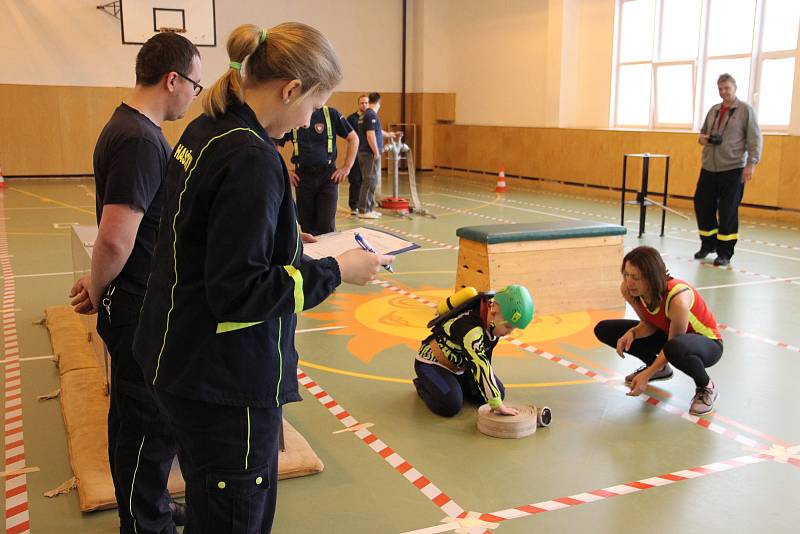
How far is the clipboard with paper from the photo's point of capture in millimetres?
2281

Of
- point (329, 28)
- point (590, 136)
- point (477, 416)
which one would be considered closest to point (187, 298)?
point (477, 416)

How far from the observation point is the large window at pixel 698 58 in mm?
12711

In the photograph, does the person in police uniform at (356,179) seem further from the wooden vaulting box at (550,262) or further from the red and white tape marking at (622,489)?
the red and white tape marking at (622,489)

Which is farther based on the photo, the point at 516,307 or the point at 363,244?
the point at 516,307

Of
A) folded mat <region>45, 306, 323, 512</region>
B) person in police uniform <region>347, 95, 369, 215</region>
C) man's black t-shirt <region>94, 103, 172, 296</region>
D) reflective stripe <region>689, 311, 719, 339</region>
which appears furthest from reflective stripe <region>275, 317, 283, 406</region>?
person in police uniform <region>347, 95, 369, 215</region>

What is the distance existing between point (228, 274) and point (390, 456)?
2.27 meters

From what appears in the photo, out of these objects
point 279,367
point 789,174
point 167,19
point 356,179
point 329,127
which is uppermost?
point 167,19

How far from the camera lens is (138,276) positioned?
2.56m

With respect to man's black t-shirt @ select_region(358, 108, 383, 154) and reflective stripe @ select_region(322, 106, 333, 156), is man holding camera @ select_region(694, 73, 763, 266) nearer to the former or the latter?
reflective stripe @ select_region(322, 106, 333, 156)

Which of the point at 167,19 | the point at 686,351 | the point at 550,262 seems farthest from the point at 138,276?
the point at 167,19

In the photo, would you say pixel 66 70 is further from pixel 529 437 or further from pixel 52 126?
pixel 529 437

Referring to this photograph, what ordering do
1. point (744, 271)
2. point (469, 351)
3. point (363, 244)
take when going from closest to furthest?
point (363, 244) < point (469, 351) < point (744, 271)

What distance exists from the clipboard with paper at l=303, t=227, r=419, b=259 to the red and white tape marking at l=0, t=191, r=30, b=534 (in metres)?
1.70

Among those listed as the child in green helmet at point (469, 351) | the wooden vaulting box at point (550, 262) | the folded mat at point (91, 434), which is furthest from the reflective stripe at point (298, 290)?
the wooden vaulting box at point (550, 262)
